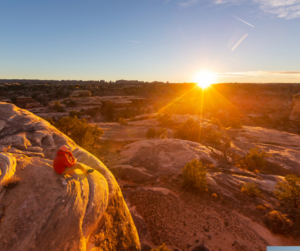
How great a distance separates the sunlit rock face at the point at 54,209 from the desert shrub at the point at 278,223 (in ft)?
22.4

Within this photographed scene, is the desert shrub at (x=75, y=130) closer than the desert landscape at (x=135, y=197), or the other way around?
the desert landscape at (x=135, y=197)

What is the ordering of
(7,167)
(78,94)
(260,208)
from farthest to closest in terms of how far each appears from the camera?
(78,94) → (260,208) → (7,167)

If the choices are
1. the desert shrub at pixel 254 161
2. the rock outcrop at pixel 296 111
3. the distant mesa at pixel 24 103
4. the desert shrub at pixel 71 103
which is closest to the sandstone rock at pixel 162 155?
the desert shrub at pixel 254 161

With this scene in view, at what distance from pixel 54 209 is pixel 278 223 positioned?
9.99 meters

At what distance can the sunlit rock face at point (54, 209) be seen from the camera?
3598mm

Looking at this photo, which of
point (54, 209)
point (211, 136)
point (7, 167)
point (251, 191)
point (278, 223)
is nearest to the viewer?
point (54, 209)

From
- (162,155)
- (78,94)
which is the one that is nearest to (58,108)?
(78,94)

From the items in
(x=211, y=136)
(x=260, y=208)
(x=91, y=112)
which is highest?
(x=91, y=112)

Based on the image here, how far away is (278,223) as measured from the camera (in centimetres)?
765

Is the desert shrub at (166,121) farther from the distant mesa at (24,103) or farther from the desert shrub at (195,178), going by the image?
the distant mesa at (24,103)

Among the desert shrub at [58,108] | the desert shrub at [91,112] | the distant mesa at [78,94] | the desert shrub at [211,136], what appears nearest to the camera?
the desert shrub at [211,136]

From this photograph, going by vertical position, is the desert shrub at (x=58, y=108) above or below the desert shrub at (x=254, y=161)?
above

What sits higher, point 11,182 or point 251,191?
point 11,182

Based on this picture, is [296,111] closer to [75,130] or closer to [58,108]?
[75,130]
